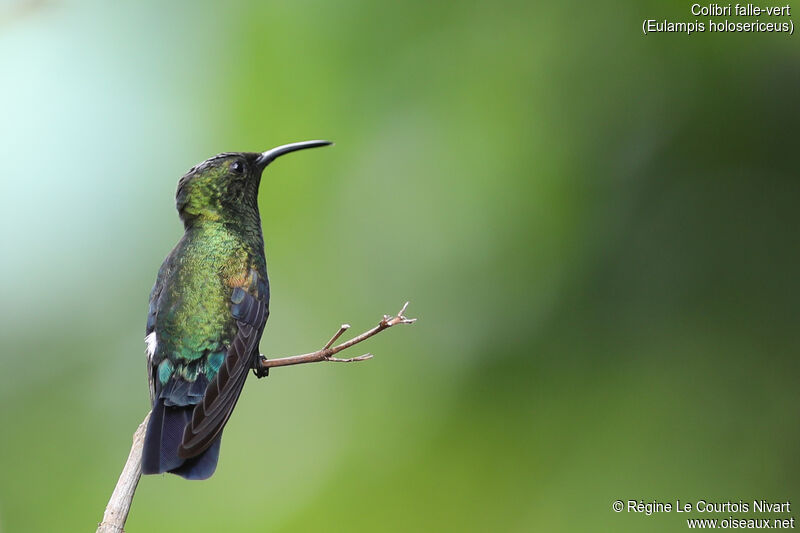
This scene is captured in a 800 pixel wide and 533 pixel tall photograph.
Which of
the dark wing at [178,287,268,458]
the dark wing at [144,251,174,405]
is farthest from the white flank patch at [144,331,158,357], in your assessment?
the dark wing at [178,287,268,458]

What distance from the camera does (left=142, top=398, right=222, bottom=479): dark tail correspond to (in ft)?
8.93

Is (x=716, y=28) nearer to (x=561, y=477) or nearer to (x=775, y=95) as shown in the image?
(x=775, y=95)

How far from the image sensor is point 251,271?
3648 mm

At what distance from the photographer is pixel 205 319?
3457 mm

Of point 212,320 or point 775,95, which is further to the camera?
point 775,95

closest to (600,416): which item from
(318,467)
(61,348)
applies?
(318,467)

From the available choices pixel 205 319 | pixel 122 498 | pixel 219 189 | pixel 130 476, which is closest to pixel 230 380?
pixel 205 319

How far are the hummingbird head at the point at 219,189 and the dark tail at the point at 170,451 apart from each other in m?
1.12

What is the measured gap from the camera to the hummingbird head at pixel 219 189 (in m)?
3.94

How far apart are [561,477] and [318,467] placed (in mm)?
1727

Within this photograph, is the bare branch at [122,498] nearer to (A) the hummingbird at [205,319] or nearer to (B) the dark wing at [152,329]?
(A) the hummingbird at [205,319]

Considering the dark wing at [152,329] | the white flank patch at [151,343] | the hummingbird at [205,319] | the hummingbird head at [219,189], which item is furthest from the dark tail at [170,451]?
the hummingbird head at [219,189]

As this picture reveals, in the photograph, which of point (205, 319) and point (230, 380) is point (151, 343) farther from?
point (230, 380)

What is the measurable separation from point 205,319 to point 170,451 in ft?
2.49
